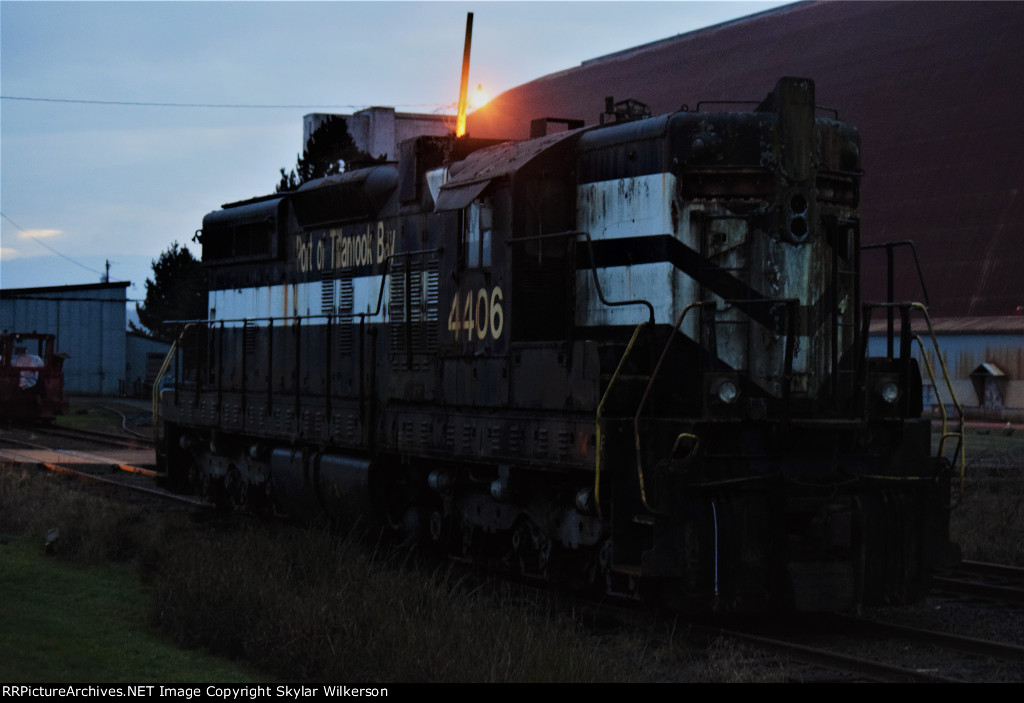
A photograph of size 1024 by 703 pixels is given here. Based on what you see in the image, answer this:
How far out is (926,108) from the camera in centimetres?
4291

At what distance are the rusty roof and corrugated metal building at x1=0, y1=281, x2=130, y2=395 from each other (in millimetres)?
24555

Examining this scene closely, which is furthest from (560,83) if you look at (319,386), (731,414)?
(731,414)

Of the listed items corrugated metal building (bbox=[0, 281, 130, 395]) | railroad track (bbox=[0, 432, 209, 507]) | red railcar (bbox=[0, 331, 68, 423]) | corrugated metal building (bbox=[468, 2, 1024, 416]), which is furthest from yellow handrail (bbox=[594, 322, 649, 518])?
corrugated metal building (bbox=[0, 281, 130, 395])

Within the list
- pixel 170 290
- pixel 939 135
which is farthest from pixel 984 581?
pixel 170 290

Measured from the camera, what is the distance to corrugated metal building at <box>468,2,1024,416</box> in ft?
127

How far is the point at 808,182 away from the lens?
933cm

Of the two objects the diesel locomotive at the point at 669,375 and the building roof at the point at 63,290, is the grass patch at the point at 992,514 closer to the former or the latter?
the diesel locomotive at the point at 669,375

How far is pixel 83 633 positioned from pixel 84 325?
46348mm

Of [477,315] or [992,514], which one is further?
[992,514]

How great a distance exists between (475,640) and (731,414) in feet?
8.36

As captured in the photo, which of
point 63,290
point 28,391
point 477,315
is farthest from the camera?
point 63,290

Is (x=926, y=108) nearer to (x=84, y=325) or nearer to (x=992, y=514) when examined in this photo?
(x=992, y=514)

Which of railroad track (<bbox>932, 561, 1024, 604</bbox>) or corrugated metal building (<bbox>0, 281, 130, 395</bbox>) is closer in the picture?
railroad track (<bbox>932, 561, 1024, 604</bbox>)

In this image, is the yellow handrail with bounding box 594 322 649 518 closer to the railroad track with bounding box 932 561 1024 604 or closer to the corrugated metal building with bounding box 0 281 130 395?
the railroad track with bounding box 932 561 1024 604
